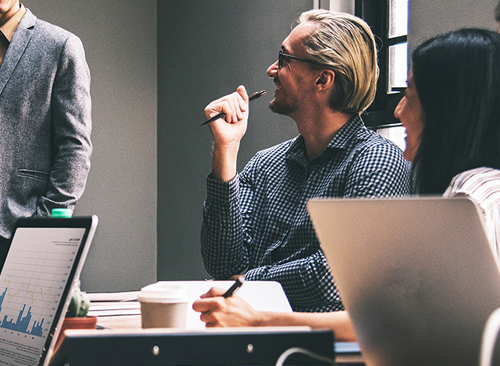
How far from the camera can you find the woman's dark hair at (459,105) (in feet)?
3.25

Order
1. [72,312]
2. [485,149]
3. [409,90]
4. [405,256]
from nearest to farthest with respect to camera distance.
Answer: [405,256]
[72,312]
[485,149]
[409,90]

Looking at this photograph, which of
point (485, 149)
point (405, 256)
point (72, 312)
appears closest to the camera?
point (405, 256)

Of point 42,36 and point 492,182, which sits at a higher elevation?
point 42,36

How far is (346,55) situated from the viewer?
1656mm

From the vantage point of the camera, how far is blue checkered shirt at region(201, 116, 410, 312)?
135 centimetres

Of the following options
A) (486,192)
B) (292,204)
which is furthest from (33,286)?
Answer: (292,204)

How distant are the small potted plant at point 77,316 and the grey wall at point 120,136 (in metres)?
2.64

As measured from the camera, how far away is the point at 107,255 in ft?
11.4

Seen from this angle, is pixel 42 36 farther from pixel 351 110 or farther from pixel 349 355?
pixel 349 355

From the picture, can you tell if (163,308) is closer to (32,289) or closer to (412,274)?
(32,289)

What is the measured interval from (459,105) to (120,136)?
283 centimetres

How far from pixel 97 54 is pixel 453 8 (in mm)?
2390

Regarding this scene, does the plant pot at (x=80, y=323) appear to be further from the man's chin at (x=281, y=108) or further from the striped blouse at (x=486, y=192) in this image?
the man's chin at (x=281, y=108)

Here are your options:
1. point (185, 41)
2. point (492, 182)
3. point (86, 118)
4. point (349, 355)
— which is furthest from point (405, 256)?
point (185, 41)
